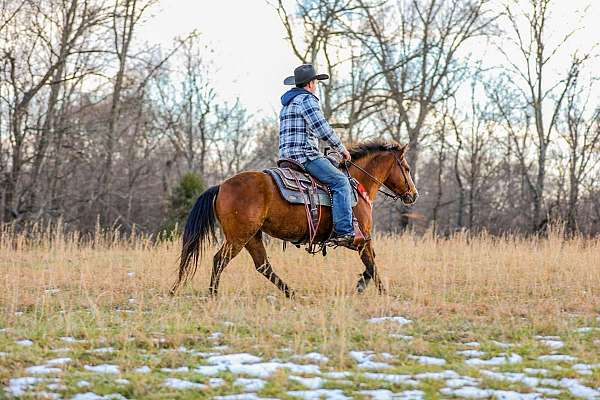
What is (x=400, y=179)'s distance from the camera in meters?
10.3

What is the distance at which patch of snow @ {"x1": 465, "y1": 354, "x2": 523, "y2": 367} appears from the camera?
5.89 m

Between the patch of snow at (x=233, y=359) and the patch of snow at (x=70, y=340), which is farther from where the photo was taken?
the patch of snow at (x=70, y=340)

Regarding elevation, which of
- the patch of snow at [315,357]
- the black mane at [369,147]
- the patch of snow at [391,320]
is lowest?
the patch of snow at [315,357]

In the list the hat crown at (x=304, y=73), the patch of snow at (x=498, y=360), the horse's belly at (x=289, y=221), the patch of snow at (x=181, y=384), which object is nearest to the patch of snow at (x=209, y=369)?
the patch of snow at (x=181, y=384)

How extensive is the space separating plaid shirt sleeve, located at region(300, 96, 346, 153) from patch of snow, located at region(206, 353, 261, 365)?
3648 mm

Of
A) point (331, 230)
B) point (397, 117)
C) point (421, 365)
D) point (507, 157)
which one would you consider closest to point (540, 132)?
point (397, 117)

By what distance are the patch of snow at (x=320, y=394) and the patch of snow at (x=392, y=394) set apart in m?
0.14

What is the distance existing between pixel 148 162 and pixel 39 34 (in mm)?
15221

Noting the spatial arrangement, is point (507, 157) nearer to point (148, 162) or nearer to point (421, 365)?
Answer: point (148, 162)

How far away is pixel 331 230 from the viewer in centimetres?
941

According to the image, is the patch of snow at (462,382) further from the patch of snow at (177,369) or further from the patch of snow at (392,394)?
the patch of snow at (177,369)

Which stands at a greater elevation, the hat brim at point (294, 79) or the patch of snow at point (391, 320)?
the hat brim at point (294, 79)

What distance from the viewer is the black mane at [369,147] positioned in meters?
10.1

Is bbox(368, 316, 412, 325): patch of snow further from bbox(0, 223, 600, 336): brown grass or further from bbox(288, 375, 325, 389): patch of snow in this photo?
bbox(288, 375, 325, 389): patch of snow
